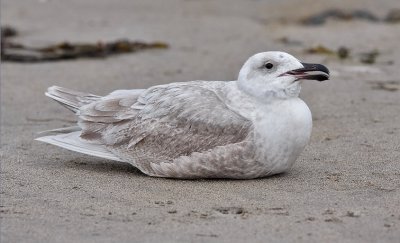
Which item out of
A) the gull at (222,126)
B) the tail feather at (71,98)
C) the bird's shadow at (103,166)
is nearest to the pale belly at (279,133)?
the gull at (222,126)

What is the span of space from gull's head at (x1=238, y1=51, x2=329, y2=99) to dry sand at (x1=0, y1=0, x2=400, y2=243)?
2.03 feet

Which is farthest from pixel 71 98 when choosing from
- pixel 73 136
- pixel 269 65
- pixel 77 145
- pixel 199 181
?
pixel 269 65

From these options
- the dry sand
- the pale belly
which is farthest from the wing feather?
the dry sand

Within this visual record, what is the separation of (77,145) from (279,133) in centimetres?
163

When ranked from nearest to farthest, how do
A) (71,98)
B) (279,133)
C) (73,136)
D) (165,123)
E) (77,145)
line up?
1. (279,133)
2. (165,123)
3. (77,145)
4. (73,136)
5. (71,98)

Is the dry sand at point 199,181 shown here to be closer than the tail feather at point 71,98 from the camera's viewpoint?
Yes

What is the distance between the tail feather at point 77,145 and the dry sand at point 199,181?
129 millimetres

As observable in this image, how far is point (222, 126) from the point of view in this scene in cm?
634

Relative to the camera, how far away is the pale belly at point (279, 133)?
6191mm

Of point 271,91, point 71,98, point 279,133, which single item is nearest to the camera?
point 279,133

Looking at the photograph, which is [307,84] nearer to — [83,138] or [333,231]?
[83,138]

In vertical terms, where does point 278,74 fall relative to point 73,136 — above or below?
above

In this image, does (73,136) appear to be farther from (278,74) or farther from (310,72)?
(310,72)

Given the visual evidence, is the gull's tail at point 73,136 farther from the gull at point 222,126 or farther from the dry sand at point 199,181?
the dry sand at point 199,181
